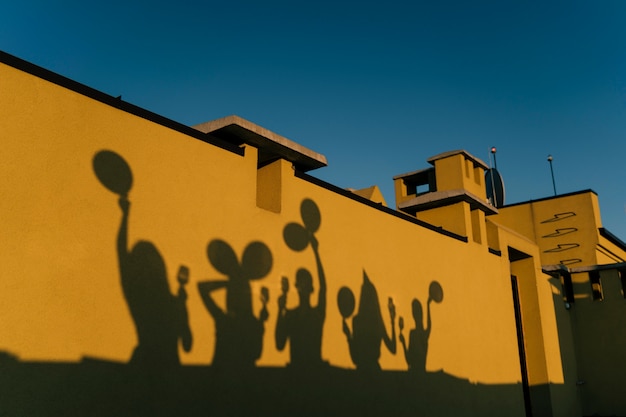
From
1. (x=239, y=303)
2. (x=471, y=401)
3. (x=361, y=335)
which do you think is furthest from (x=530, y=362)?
(x=239, y=303)

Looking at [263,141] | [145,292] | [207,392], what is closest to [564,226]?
[263,141]

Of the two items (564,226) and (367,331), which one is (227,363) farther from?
(564,226)

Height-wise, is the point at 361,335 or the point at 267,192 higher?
the point at 267,192

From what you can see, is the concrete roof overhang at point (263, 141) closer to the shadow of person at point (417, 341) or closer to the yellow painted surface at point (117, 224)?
the yellow painted surface at point (117, 224)

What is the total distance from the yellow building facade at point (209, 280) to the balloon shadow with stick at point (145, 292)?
0.02 metres

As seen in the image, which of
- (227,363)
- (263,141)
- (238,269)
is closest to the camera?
(227,363)

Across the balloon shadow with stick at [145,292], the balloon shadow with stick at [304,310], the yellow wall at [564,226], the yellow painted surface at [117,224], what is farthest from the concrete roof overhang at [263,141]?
the yellow wall at [564,226]

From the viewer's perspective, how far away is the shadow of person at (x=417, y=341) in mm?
8898

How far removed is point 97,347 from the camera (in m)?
4.71

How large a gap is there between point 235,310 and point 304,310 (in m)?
1.25

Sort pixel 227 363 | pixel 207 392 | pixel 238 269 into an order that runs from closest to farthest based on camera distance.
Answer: pixel 207 392 < pixel 227 363 < pixel 238 269

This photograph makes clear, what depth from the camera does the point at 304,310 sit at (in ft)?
22.9

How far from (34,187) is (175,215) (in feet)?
4.90

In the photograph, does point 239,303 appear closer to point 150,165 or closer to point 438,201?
point 150,165
